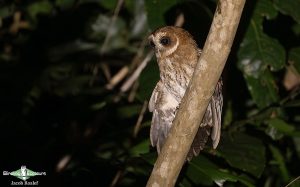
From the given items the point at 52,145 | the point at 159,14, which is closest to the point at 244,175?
the point at 159,14

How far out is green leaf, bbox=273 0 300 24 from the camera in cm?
277

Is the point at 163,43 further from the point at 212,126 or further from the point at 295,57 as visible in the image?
the point at 295,57

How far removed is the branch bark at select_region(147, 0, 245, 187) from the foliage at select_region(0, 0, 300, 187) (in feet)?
1.23

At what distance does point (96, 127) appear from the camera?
356 centimetres

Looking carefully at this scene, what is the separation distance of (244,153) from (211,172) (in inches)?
13.4

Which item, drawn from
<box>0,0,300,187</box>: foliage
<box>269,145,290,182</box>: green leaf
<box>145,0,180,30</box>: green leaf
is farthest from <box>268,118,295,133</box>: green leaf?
<box>145,0,180,30</box>: green leaf

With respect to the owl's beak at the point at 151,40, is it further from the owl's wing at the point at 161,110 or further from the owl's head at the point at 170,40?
the owl's wing at the point at 161,110

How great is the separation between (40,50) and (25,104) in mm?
481

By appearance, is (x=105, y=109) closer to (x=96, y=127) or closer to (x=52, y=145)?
(x=96, y=127)

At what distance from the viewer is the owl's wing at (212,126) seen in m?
2.56

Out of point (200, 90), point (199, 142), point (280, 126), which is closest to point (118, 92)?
point (199, 142)

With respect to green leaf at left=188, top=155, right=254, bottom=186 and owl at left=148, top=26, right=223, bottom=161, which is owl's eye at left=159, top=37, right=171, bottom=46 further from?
green leaf at left=188, top=155, right=254, bottom=186

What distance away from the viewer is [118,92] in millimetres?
3455

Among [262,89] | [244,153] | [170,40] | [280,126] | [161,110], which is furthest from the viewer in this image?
[161,110]
